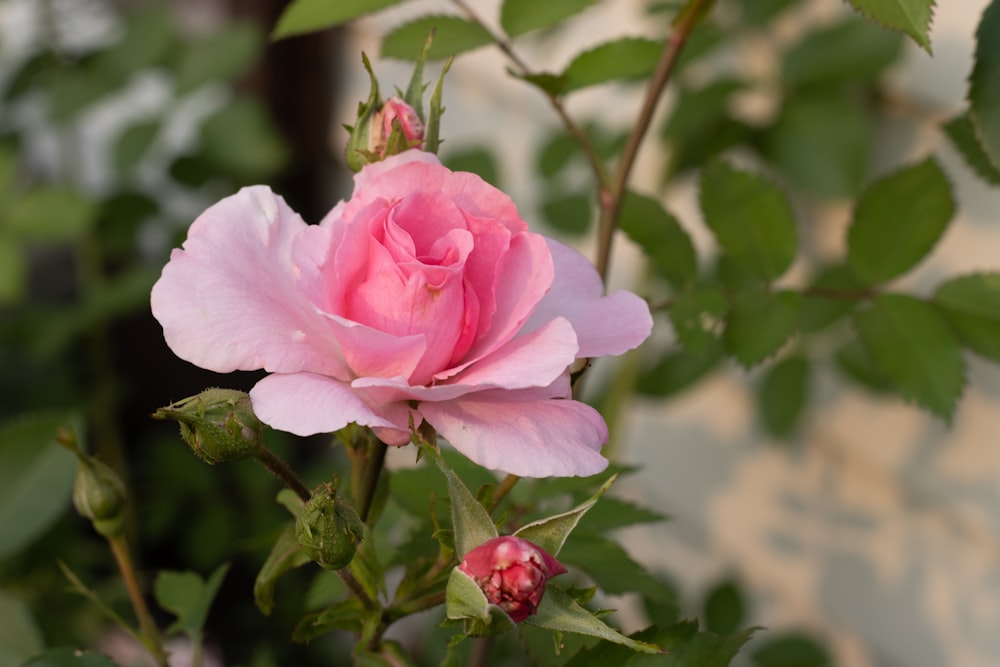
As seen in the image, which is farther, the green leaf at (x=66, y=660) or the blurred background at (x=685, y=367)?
the blurred background at (x=685, y=367)

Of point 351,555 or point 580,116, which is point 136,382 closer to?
point 580,116

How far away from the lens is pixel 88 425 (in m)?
1.50

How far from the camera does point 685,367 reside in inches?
37.6

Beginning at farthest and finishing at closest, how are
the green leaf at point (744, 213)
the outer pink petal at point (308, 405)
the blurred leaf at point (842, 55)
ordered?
1. the blurred leaf at point (842, 55)
2. the green leaf at point (744, 213)
3. the outer pink petal at point (308, 405)

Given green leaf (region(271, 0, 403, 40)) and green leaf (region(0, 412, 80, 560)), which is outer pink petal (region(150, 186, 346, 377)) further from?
green leaf (region(0, 412, 80, 560))

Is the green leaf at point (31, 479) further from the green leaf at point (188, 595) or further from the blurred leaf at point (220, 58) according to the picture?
the blurred leaf at point (220, 58)

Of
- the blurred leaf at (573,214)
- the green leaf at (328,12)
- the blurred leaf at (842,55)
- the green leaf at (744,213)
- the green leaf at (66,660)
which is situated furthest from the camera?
the blurred leaf at (573,214)

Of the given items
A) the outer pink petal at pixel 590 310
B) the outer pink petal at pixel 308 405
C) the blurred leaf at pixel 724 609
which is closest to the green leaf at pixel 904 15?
the outer pink petal at pixel 590 310

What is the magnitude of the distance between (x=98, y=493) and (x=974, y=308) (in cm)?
51

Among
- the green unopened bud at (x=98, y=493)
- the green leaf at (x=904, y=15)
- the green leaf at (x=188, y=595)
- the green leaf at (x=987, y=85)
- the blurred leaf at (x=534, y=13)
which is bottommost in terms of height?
the green leaf at (x=188, y=595)

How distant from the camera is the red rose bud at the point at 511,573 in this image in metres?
0.32

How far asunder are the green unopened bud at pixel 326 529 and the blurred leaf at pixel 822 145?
726mm

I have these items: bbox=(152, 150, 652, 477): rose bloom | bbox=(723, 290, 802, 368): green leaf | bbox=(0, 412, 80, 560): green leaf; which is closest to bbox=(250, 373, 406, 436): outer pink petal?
bbox=(152, 150, 652, 477): rose bloom

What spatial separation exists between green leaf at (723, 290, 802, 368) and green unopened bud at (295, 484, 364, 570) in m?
0.29
